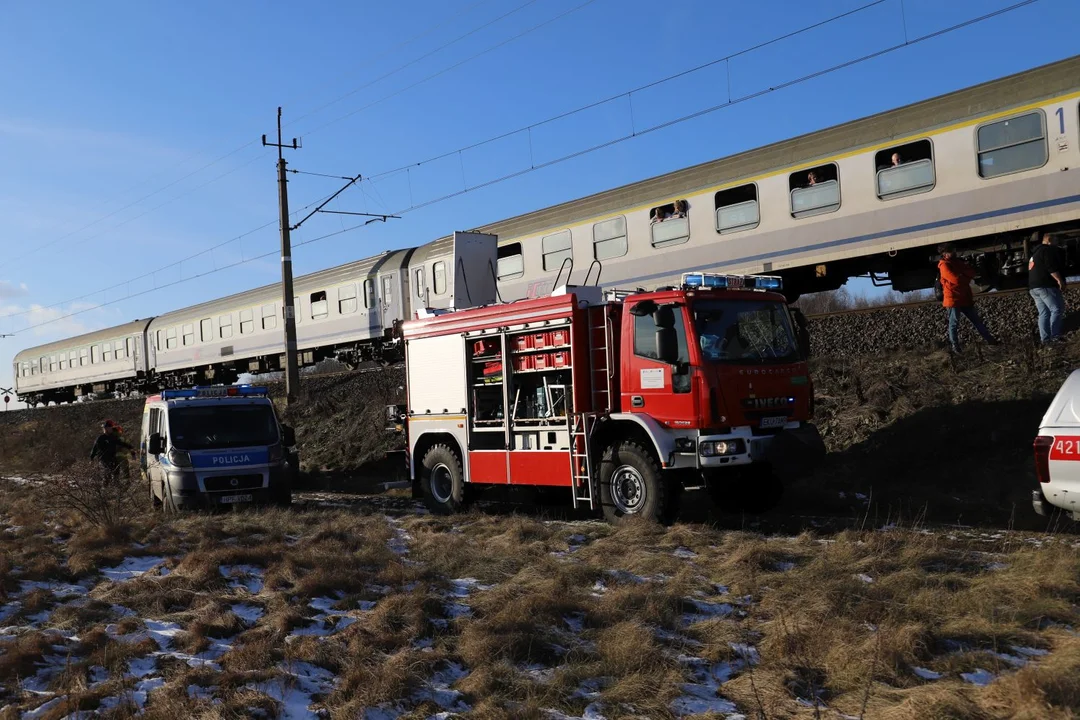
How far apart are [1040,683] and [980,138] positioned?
1112 cm

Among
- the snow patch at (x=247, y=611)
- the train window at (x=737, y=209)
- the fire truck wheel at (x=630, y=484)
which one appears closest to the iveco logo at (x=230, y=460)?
the fire truck wheel at (x=630, y=484)

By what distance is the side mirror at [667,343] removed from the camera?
9.26 m

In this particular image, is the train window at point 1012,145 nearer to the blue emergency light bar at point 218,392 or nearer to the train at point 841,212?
the train at point 841,212

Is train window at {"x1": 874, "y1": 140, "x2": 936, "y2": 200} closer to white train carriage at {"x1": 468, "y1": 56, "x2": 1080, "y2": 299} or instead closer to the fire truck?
white train carriage at {"x1": 468, "y1": 56, "x2": 1080, "y2": 299}

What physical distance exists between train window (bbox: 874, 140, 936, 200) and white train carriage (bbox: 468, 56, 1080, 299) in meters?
0.02

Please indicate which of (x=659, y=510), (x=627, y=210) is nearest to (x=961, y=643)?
(x=659, y=510)

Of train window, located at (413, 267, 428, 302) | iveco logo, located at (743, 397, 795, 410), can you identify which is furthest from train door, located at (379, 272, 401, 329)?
iveco logo, located at (743, 397, 795, 410)

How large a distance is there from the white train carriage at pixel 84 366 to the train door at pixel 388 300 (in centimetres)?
A: 1800

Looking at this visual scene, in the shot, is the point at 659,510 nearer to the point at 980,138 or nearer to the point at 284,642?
the point at 284,642

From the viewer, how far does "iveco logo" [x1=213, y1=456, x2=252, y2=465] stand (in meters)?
13.0

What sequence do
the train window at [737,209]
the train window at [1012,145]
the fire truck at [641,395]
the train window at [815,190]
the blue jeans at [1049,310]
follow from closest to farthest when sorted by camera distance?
1. the fire truck at [641,395]
2. the blue jeans at [1049,310]
3. the train window at [1012,145]
4. the train window at [815,190]
5. the train window at [737,209]

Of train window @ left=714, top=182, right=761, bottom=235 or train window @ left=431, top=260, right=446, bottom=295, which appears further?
train window @ left=431, top=260, right=446, bottom=295

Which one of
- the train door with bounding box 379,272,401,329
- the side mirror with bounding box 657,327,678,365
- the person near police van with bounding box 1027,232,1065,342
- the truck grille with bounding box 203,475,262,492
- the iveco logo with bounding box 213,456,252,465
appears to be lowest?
the truck grille with bounding box 203,475,262,492

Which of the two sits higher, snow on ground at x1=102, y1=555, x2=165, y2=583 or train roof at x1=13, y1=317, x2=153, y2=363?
train roof at x1=13, y1=317, x2=153, y2=363
